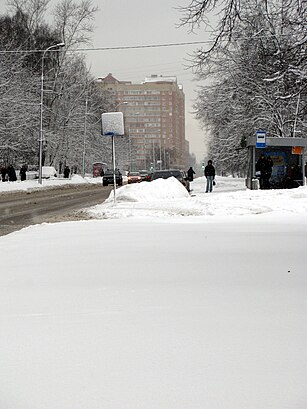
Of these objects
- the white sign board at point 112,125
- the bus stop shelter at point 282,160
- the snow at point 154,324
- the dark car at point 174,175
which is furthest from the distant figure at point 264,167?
the snow at point 154,324

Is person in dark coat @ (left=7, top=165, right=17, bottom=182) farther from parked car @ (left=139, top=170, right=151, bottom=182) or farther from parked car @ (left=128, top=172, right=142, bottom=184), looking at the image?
parked car @ (left=139, top=170, right=151, bottom=182)

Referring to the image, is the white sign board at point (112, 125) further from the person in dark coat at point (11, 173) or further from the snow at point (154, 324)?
the person in dark coat at point (11, 173)

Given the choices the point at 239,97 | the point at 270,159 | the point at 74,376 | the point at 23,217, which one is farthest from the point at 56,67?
the point at 74,376

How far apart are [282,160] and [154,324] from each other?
23.3 meters

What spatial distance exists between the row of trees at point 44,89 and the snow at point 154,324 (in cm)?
3727

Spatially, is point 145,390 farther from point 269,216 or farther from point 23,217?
point 23,217

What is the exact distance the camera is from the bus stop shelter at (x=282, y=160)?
25609 mm

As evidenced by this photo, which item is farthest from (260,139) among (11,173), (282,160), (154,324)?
(11,173)

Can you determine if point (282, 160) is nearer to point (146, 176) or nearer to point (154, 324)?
point (146, 176)

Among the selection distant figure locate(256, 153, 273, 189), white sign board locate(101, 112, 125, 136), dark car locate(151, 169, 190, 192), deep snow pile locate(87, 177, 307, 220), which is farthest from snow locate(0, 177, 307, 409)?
dark car locate(151, 169, 190, 192)

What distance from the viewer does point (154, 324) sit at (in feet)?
14.9

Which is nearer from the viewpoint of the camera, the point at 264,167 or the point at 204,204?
the point at 204,204

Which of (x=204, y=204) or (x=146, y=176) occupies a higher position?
(x=146, y=176)

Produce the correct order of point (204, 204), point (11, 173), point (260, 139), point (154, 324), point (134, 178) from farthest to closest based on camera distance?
point (134, 178) < point (11, 173) < point (260, 139) < point (204, 204) < point (154, 324)
